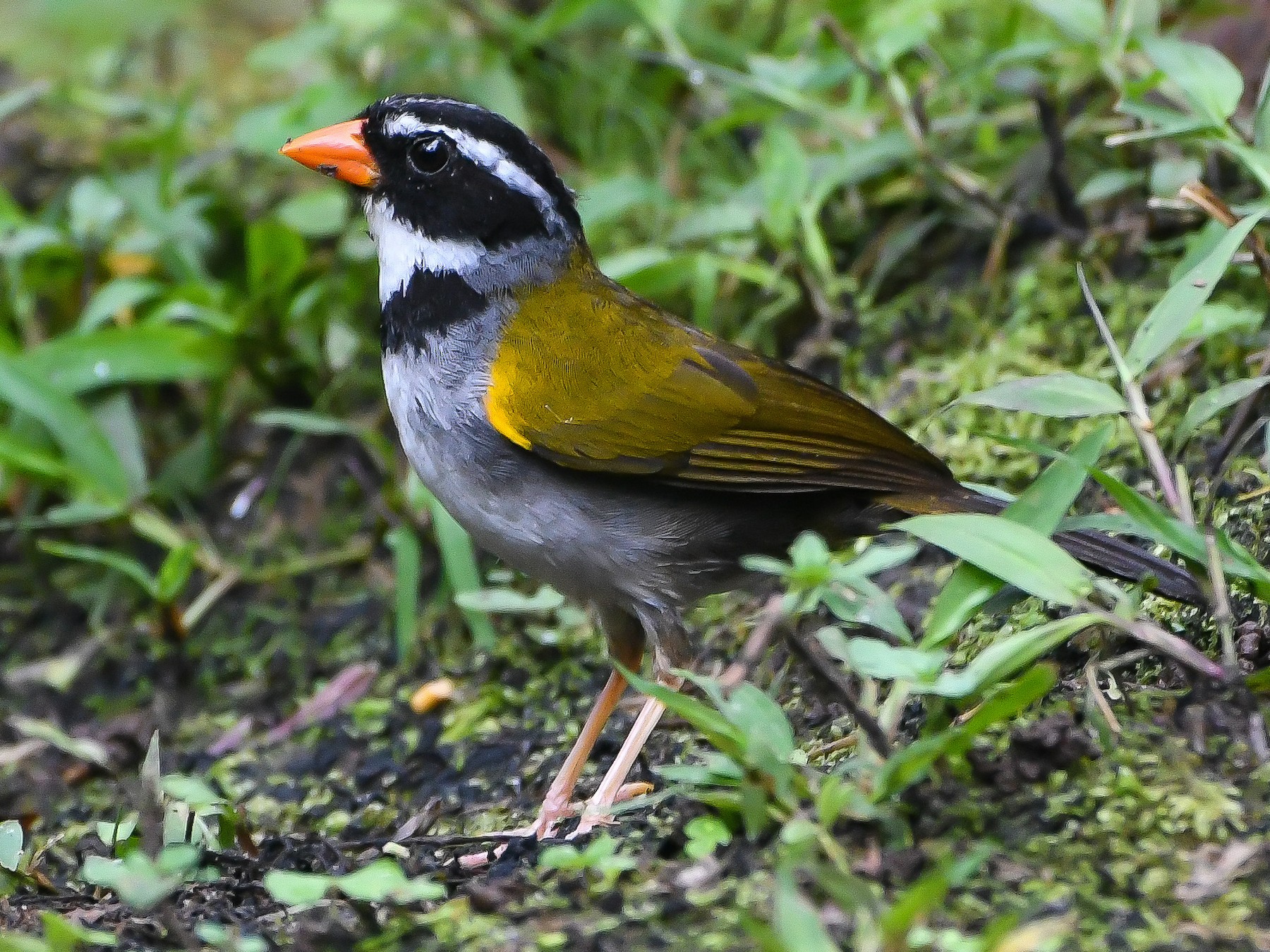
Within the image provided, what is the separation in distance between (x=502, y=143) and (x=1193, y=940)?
2.82 meters

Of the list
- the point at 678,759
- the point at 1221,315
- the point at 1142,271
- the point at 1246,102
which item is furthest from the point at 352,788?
the point at 1246,102

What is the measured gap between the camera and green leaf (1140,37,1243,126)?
3979 millimetres

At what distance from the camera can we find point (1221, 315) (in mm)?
4102

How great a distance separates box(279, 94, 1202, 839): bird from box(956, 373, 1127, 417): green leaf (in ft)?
1.21

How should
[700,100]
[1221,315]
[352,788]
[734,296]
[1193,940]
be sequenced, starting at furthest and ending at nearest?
[700,100], [734,296], [352,788], [1221,315], [1193,940]

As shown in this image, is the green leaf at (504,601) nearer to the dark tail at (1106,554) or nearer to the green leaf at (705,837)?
the dark tail at (1106,554)

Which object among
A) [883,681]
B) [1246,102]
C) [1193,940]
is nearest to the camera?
[1193,940]

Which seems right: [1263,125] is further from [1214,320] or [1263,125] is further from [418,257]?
[418,257]

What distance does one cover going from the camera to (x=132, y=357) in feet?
18.4

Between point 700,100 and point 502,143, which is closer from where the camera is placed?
point 502,143

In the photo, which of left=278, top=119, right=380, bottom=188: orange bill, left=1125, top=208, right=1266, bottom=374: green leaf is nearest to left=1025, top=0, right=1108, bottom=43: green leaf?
left=1125, top=208, right=1266, bottom=374: green leaf

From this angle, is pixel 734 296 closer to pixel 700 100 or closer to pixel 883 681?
pixel 700 100

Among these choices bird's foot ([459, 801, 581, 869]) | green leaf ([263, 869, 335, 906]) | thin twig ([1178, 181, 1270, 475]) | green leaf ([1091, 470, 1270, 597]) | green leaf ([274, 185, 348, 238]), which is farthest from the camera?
green leaf ([274, 185, 348, 238])

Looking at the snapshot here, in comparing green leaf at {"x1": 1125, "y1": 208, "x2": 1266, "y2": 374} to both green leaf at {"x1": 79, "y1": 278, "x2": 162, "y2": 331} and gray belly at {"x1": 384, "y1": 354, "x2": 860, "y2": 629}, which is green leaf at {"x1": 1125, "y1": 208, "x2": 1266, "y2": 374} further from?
green leaf at {"x1": 79, "y1": 278, "x2": 162, "y2": 331}
